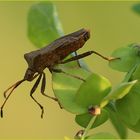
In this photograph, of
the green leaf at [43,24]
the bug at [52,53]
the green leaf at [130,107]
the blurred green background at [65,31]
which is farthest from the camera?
the blurred green background at [65,31]

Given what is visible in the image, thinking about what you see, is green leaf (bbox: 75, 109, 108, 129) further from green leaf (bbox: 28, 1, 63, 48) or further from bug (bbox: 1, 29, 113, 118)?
bug (bbox: 1, 29, 113, 118)

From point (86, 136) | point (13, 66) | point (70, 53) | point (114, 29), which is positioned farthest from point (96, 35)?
point (86, 136)

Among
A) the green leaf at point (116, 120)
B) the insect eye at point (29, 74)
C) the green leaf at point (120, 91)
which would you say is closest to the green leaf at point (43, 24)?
the green leaf at point (116, 120)

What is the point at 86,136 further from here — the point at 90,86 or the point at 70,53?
the point at 70,53

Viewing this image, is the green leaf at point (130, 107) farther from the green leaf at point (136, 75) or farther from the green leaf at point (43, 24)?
the green leaf at point (43, 24)

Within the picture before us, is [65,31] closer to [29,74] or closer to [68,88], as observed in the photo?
[29,74]

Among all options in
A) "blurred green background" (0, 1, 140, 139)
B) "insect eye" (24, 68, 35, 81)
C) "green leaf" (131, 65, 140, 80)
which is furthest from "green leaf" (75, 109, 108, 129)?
"blurred green background" (0, 1, 140, 139)
